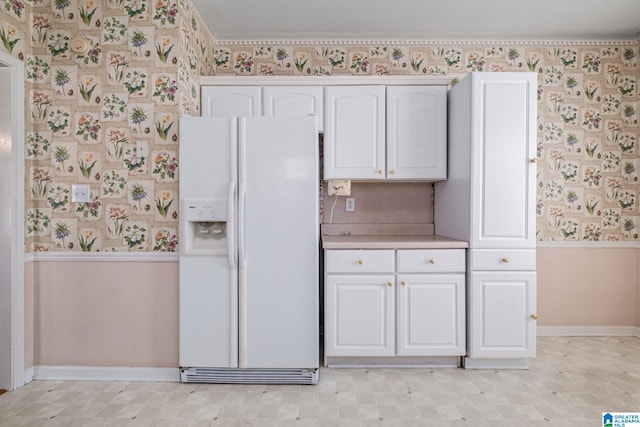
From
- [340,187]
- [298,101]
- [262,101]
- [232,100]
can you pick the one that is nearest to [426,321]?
[340,187]

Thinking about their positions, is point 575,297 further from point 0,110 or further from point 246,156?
point 0,110

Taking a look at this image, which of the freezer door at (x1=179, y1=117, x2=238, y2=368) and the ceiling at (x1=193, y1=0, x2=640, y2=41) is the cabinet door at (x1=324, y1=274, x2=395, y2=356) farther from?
the ceiling at (x1=193, y1=0, x2=640, y2=41)

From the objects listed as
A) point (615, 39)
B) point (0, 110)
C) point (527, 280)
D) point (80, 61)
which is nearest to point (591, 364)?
point (527, 280)

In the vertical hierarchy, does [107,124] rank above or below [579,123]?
below

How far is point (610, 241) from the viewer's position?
10.4 ft

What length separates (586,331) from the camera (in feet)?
10.4

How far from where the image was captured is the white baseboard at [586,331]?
3.16 m

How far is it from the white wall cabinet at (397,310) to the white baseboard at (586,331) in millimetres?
1241

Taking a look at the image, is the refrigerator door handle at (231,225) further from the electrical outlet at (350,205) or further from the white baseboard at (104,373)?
the electrical outlet at (350,205)

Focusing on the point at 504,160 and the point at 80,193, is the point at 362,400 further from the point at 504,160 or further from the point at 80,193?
the point at 80,193

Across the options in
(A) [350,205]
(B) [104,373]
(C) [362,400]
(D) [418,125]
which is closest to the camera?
(C) [362,400]

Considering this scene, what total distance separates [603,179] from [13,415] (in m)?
4.57

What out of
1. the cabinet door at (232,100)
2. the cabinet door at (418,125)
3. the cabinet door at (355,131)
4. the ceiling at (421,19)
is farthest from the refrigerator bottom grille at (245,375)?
the ceiling at (421,19)

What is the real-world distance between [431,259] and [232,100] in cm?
192
